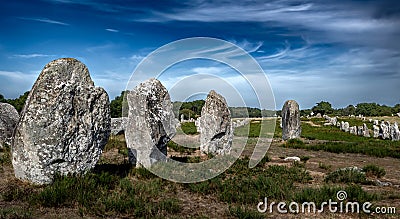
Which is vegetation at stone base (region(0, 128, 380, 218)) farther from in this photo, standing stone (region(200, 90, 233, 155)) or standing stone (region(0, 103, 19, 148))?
standing stone (region(0, 103, 19, 148))

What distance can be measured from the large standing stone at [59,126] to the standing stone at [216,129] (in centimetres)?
687

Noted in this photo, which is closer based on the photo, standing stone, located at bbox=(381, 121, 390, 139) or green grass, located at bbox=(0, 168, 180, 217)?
green grass, located at bbox=(0, 168, 180, 217)

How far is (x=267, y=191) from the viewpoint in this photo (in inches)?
314

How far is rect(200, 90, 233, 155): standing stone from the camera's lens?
15109 mm

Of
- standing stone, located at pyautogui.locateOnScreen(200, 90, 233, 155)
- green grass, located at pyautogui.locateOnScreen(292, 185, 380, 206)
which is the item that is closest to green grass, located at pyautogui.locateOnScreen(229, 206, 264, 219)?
green grass, located at pyautogui.locateOnScreen(292, 185, 380, 206)

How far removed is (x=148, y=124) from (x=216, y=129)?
4.91 meters

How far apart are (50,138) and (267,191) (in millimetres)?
4948

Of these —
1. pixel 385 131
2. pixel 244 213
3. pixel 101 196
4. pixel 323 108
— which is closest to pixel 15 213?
pixel 101 196

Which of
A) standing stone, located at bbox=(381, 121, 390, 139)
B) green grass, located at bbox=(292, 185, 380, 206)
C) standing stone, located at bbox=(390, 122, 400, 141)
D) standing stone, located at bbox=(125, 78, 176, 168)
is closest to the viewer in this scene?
green grass, located at bbox=(292, 185, 380, 206)

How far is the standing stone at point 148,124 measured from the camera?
35.3 ft

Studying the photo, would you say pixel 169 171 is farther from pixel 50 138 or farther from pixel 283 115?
pixel 283 115

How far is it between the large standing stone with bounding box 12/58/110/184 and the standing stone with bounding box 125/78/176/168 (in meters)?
2.03

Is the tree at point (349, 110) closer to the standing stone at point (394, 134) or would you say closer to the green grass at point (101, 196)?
the standing stone at point (394, 134)

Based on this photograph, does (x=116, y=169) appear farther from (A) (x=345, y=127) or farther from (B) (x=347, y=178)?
(A) (x=345, y=127)
